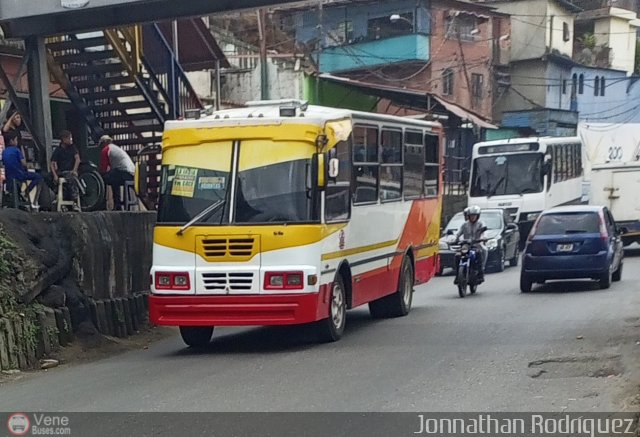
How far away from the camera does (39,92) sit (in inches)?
639

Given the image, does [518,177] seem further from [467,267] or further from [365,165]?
[365,165]

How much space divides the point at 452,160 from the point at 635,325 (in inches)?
1348

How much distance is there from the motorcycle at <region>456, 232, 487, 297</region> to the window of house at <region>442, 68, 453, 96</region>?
3118 centimetres

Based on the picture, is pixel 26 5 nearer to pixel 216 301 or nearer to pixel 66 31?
pixel 66 31

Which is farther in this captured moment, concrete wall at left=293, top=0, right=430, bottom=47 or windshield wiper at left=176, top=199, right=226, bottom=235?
concrete wall at left=293, top=0, right=430, bottom=47

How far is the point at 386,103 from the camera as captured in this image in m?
45.4

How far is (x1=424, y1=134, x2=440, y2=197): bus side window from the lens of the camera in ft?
57.7

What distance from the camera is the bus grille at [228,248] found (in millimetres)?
12328

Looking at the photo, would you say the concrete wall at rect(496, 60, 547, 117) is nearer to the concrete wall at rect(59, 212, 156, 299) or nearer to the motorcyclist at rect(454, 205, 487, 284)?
the motorcyclist at rect(454, 205, 487, 284)

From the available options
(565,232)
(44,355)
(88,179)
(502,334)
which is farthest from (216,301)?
(565,232)

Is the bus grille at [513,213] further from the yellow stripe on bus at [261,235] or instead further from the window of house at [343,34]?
the yellow stripe on bus at [261,235]

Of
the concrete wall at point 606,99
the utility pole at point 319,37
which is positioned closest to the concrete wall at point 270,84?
the utility pole at point 319,37

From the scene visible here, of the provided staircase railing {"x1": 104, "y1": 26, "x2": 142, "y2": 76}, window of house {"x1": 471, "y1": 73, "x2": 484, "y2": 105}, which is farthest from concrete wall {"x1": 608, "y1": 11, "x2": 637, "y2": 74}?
staircase railing {"x1": 104, "y1": 26, "x2": 142, "y2": 76}

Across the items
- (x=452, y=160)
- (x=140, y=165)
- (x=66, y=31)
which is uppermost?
(x=66, y=31)
